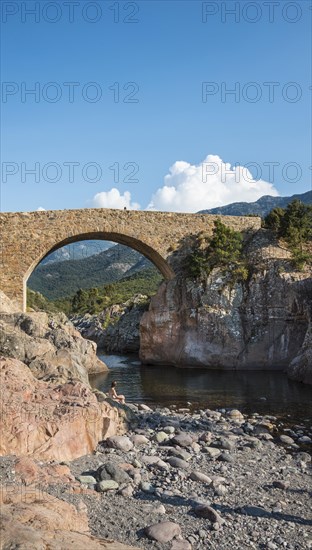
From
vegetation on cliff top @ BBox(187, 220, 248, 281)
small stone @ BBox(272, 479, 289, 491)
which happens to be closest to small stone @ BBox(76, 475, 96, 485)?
small stone @ BBox(272, 479, 289, 491)

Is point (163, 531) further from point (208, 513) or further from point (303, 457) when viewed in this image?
point (303, 457)

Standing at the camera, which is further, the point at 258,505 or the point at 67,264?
the point at 67,264

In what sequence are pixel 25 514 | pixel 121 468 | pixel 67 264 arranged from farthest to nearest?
pixel 67 264
pixel 121 468
pixel 25 514

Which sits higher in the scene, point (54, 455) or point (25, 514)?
point (25, 514)

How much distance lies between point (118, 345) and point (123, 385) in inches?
646

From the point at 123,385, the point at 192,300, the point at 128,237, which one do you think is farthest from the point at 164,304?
the point at 123,385

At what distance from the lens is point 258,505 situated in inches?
259

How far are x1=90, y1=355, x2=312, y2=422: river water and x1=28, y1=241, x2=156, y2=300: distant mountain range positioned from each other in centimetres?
7223

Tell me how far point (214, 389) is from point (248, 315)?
6408 millimetres

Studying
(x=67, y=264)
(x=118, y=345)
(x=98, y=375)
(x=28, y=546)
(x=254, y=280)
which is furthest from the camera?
(x=67, y=264)

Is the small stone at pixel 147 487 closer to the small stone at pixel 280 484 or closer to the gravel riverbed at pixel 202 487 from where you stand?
the gravel riverbed at pixel 202 487

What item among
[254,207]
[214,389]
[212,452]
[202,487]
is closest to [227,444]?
[212,452]

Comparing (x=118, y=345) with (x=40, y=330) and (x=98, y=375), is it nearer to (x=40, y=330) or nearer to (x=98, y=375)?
(x=98, y=375)

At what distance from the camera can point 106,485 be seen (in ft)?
22.2
